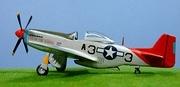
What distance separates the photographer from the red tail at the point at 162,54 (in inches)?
505

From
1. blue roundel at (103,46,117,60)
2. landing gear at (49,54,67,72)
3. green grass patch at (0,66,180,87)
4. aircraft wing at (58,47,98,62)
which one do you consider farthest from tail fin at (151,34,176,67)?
landing gear at (49,54,67,72)

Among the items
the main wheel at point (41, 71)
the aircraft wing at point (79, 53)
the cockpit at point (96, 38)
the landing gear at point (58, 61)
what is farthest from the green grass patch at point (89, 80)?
the cockpit at point (96, 38)

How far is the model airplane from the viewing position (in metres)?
12.9

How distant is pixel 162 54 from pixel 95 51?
2169mm

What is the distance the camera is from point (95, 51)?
13430 mm

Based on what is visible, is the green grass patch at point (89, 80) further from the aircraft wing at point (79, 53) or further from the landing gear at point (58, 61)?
the aircraft wing at point (79, 53)

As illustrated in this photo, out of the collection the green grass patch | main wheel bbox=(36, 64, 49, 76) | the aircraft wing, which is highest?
the aircraft wing

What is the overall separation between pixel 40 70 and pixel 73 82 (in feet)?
6.35

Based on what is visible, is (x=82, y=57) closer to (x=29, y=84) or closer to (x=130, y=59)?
(x=130, y=59)

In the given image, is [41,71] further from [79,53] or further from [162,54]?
[162,54]

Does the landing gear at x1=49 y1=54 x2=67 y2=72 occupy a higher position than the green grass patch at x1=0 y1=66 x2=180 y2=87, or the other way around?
the landing gear at x1=49 y1=54 x2=67 y2=72

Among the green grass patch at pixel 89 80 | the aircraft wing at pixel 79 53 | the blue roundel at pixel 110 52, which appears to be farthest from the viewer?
the blue roundel at pixel 110 52

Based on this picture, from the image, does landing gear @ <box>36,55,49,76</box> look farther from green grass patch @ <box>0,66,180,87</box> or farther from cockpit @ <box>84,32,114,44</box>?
cockpit @ <box>84,32,114,44</box>

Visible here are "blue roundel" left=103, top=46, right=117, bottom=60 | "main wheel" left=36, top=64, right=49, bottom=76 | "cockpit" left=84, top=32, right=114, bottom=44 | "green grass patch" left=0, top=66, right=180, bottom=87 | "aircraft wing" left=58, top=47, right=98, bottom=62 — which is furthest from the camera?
"cockpit" left=84, top=32, right=114, bottom=44
